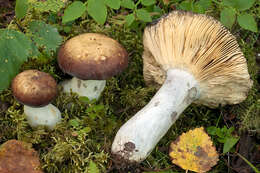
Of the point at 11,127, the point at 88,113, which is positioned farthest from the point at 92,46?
the point at 11,127

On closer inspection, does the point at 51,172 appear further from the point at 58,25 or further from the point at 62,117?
the point at 58,25

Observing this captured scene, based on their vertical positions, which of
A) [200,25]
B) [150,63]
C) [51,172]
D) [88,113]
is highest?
[200,25]

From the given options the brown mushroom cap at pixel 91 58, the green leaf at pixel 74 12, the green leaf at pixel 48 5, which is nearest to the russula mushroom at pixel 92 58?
the brown mushroom cap at pixel 91 58

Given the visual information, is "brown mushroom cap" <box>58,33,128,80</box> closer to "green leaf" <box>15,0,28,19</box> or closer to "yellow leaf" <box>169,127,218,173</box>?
"green leaf" <box>15,0,28,19</box>

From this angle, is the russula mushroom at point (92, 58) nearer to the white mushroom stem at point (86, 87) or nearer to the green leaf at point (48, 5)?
the white mushroom stem at point (86, 87)

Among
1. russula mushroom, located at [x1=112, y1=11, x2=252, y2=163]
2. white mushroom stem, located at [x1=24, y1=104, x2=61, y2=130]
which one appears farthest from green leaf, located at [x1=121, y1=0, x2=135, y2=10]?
white mushroom stem, located at [x1=24, y1=104, x2=61, y2=130]

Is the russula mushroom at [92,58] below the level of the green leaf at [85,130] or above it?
above

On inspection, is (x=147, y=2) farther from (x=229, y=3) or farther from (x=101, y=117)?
(x=101, y=117)
